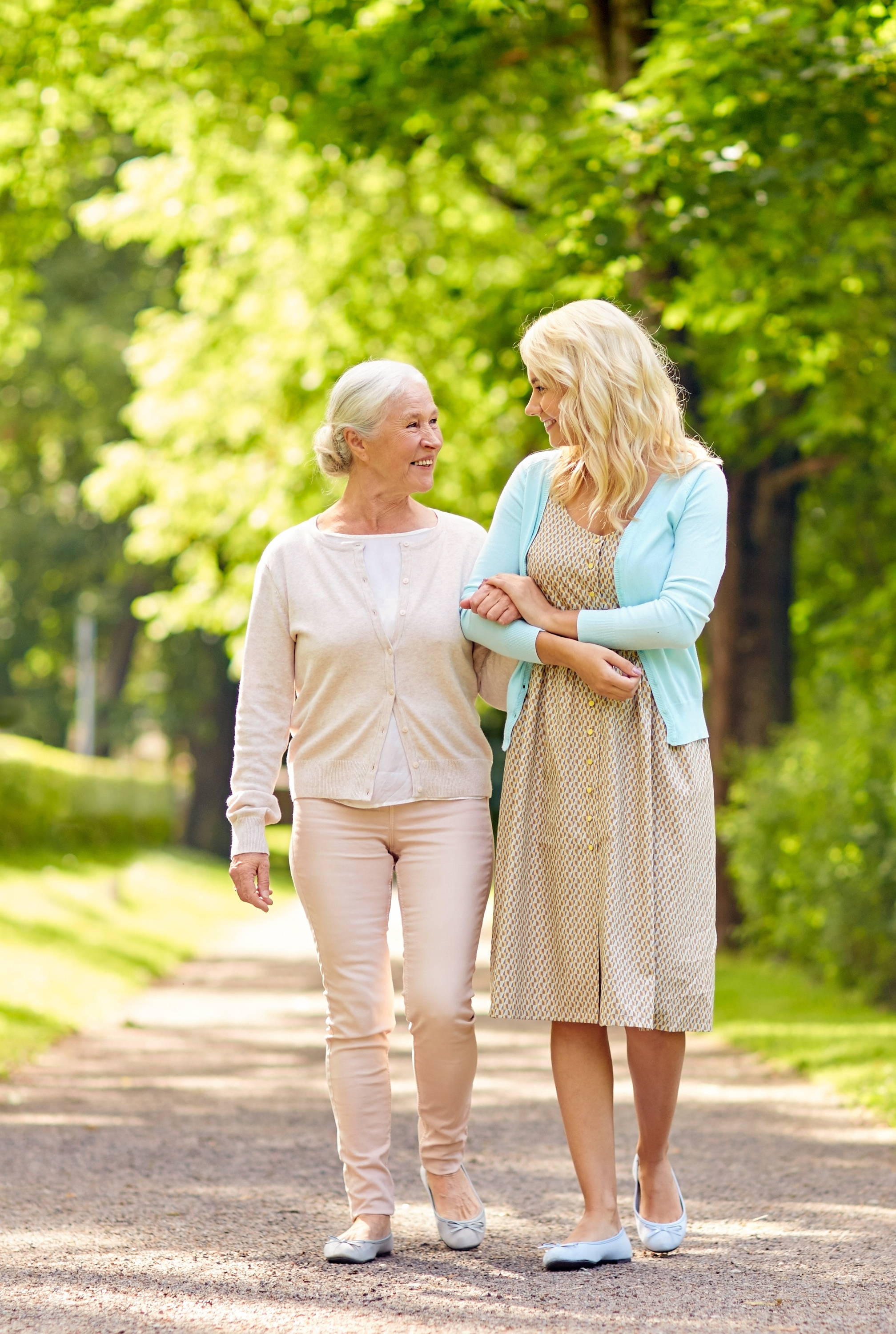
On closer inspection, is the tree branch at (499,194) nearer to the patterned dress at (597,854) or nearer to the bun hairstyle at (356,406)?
the bun hairstyle at (356,406)

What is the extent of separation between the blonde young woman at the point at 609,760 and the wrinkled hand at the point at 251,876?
1.88 ft

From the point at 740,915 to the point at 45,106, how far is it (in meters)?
8.59

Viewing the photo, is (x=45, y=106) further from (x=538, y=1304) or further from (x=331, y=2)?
(x=538, y=1304)

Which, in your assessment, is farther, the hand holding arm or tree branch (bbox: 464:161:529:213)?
tree branch (bbox: 464:161:529:213)

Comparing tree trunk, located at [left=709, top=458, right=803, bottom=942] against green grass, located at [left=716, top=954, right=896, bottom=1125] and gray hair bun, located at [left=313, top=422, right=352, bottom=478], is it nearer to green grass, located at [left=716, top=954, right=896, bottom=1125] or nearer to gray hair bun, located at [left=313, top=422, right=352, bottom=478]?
green grass, located at [left=716, top=954, right=896, bottom=1125]

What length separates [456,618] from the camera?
166 inches

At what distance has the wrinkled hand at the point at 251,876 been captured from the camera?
4.14m

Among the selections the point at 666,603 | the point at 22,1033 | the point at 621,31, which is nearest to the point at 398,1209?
the point at 666,603

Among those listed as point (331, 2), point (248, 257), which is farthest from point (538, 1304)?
point (248, 257)

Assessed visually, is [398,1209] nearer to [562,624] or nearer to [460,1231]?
[460,1231]

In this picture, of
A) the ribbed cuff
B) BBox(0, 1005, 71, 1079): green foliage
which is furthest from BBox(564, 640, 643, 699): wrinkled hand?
BBox(0, 1005, 71, 1079): green foliage

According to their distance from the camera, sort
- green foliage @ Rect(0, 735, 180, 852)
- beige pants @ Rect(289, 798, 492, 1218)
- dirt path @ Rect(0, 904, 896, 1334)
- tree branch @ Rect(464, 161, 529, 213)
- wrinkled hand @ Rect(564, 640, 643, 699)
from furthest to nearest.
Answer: green foliage @ Rect(0, 735, 180, 852) < tree branch @ Rect(464, 161, 529, 213) < beige pants @ Rect(289, 798, 492, 1218) < wrinkled hand @ Rect(564, 640, 643, 699) < dirt path @ Rect(0, 904, 896, 1334)

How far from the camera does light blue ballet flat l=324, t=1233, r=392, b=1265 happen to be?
13.4 ft

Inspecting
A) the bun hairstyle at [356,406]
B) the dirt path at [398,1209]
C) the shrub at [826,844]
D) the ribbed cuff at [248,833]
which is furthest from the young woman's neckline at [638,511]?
the shrub at [826,844]
